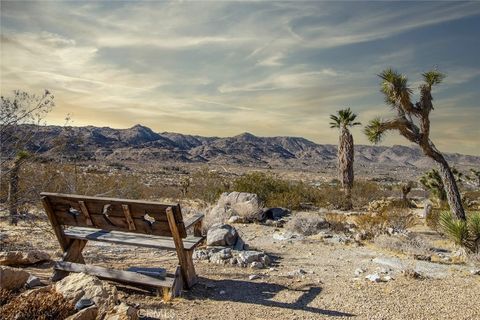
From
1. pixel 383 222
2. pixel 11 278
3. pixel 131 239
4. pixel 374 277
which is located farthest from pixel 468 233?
pixel 11 278

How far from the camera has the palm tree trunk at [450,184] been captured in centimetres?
1104

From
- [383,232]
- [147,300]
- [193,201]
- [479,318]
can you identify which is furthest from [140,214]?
[193,201]

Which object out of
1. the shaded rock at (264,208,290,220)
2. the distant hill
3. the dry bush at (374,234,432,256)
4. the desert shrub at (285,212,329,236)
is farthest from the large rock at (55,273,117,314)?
the shaded rock at (264,208,290,220)

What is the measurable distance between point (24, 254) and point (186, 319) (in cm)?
334

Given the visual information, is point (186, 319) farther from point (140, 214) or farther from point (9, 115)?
point (9, 115)

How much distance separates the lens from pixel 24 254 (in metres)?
6.42

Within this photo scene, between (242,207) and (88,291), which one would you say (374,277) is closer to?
(88,291)

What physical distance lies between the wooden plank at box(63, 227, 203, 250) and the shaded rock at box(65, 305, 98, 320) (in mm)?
1515

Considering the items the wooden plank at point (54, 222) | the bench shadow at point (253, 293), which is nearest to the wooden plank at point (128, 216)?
the bench shadow at point (253, 293)

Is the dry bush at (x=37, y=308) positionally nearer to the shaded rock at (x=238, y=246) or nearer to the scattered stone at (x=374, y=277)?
the scattered stone at (x=374, y=277)

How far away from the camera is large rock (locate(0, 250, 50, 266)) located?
613cm

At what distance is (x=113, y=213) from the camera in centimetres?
541

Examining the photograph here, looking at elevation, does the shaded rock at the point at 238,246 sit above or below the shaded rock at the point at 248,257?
below

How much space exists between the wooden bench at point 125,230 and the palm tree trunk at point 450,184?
809 cm
